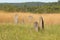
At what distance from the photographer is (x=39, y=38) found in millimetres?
9219

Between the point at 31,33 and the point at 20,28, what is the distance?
1025 mm

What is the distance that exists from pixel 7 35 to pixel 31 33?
1350 millimetres

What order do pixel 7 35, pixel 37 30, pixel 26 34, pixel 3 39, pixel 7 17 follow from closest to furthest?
pixel 3 39 < pixel 7 35 < pixel 26 34 < pixel 37 30 < pixel 7 17

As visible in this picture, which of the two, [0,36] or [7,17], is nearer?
[0,36]

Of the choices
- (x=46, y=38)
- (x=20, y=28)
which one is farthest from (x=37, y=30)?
(x=46, y=38)

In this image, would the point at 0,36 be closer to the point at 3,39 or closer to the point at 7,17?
the point at 3,39

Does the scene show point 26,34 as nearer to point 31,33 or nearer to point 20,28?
point 31,33

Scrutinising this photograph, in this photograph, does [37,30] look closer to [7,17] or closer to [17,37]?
[17,37]

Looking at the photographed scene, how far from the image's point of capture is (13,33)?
31.0 ft

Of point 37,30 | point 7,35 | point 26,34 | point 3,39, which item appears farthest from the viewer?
point 37,30

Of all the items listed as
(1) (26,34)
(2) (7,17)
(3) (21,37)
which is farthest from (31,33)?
(2) (7,17)

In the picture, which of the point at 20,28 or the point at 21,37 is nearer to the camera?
the point at 21,37

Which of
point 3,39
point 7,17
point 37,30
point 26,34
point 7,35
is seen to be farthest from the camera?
point 7,17

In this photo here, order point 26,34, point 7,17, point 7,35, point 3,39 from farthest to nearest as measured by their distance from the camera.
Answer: point 7,17
point 26,34
point 7,35
point 3,39
